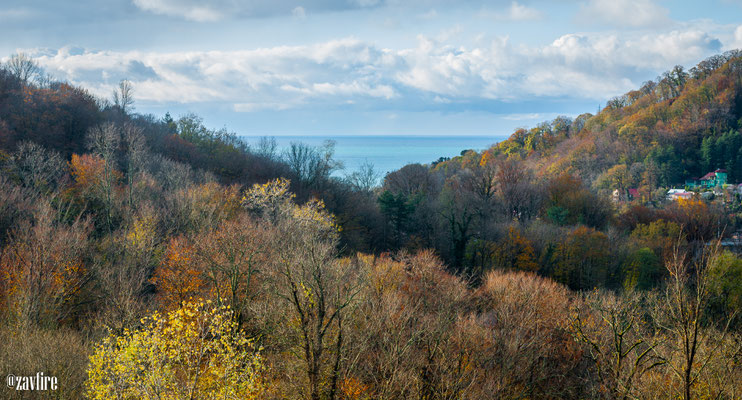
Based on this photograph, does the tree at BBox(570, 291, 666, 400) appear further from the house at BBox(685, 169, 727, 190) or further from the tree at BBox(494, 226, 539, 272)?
the house at BBox(685, 169, 727, 190)

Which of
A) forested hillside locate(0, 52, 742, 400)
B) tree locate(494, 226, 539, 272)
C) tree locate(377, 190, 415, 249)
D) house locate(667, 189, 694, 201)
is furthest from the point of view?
house locate(667, 189, 694, 201)

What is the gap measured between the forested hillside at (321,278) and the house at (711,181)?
18.9 feet

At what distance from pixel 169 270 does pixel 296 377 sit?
13144 millimetres

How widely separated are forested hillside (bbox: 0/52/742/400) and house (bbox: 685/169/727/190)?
18.9 ft

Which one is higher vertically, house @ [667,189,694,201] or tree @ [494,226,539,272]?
house @ [667,189,694,201]

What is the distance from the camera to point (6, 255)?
87.1 ft

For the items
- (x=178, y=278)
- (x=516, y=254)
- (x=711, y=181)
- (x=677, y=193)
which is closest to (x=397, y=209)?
(x=516, y=254)

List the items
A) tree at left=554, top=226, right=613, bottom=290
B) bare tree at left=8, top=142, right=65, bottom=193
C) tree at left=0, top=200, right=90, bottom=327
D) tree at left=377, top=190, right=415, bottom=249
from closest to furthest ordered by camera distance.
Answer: tree at left=0, top=200, right=90, bottom=327, bare tree at left=8, top=142, right=65, bottom=193, tree at left=554, top=226, right=613, bottom=290, tree at left=377, top=190, right=415, bottom=249

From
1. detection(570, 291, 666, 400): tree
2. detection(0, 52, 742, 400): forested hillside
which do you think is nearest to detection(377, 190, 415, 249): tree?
detection(0, 52, 742, 400): forested hillside

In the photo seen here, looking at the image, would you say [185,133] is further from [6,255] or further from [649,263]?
[649,263]

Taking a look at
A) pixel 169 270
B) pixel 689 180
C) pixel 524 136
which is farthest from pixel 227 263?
pixel 524 136

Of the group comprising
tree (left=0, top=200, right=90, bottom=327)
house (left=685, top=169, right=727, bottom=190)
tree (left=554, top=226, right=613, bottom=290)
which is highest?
house (left=685, top=169, right=727, bottom=190)

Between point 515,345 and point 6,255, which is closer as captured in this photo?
point 515,345

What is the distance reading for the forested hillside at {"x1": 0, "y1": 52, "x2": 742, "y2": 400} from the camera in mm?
17781
